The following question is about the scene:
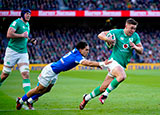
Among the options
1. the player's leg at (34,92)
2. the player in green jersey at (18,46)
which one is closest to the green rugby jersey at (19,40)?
the player in green jersey at (18,46)

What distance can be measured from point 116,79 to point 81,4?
29813 mm

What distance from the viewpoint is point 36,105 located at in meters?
8.58

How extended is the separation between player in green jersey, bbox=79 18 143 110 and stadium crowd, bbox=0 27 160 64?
25.1 m

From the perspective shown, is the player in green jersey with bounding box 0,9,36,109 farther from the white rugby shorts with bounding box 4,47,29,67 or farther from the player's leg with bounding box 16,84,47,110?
the player's leg with bounding box 16,84,47,110

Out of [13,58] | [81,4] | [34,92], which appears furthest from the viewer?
[81,4]

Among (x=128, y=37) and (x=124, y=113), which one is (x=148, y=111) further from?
(x=128, y=37)

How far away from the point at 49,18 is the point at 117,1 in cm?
793

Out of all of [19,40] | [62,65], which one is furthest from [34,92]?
[19,40]

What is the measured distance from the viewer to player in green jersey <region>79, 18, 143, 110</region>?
7520 mm

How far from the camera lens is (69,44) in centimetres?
3547

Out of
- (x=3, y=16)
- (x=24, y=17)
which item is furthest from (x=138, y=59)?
(x=24, y=17)

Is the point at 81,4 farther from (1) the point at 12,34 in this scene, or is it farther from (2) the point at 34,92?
(2) the point at 34,92

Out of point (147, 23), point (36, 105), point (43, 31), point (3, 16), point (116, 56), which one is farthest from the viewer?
point (147, 23)

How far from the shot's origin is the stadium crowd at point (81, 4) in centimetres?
3472
